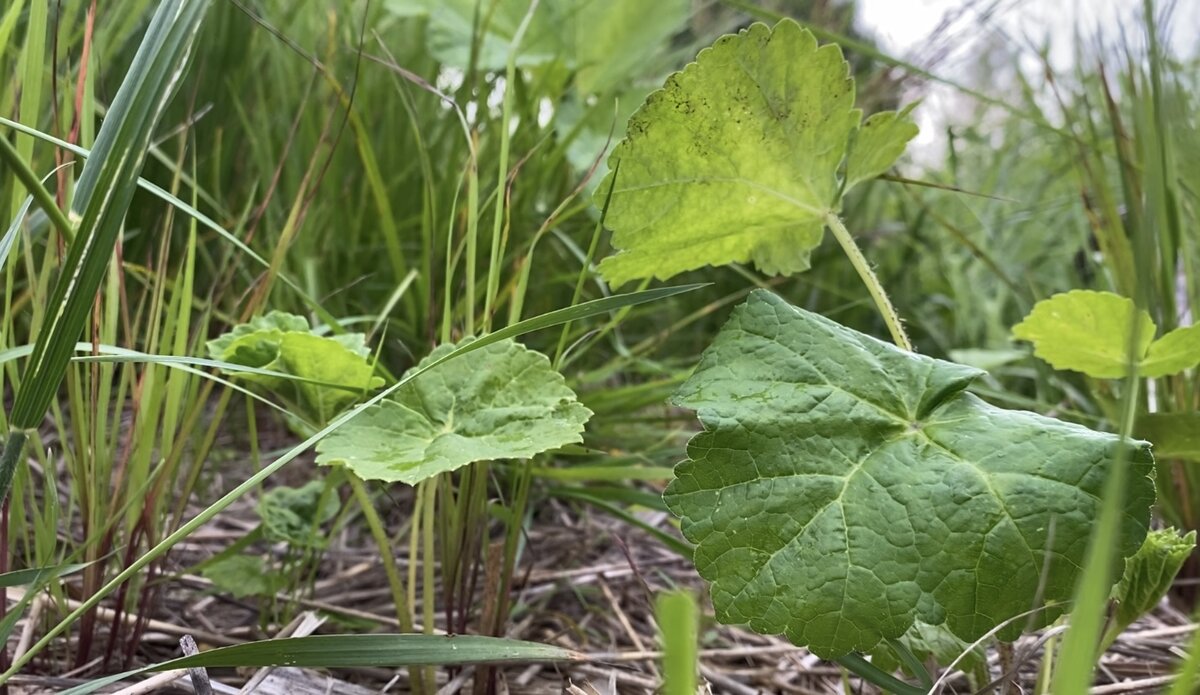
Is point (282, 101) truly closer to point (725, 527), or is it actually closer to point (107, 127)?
point (107, 127)

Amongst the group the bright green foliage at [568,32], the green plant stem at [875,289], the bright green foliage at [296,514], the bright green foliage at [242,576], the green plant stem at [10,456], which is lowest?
the bright green foliage at [242,576]

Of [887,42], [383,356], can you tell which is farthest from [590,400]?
[887,42]

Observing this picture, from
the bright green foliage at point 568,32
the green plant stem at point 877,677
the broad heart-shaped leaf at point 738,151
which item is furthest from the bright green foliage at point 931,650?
the bright green foliage at point 568,32

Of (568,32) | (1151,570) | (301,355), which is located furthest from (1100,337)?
(568,32)

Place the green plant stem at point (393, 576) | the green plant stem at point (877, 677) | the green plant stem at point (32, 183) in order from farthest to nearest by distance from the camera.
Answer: the green plant stem at point (393, 576)
the green plant stem at point (877, 677)
the green plant stem at point (32, 183)

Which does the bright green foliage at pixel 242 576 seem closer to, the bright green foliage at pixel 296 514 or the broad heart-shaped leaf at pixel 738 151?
the bright green foliage at pixel 296 514

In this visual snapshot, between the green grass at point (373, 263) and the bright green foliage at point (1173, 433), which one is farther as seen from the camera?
the bright green foliage at point (1173, 433)

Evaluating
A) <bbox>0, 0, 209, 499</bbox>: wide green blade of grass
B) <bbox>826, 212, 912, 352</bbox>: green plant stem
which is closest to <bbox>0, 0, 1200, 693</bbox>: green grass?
<bbox>0, 0, 209, 499</bbox>: wide green blade of grass
